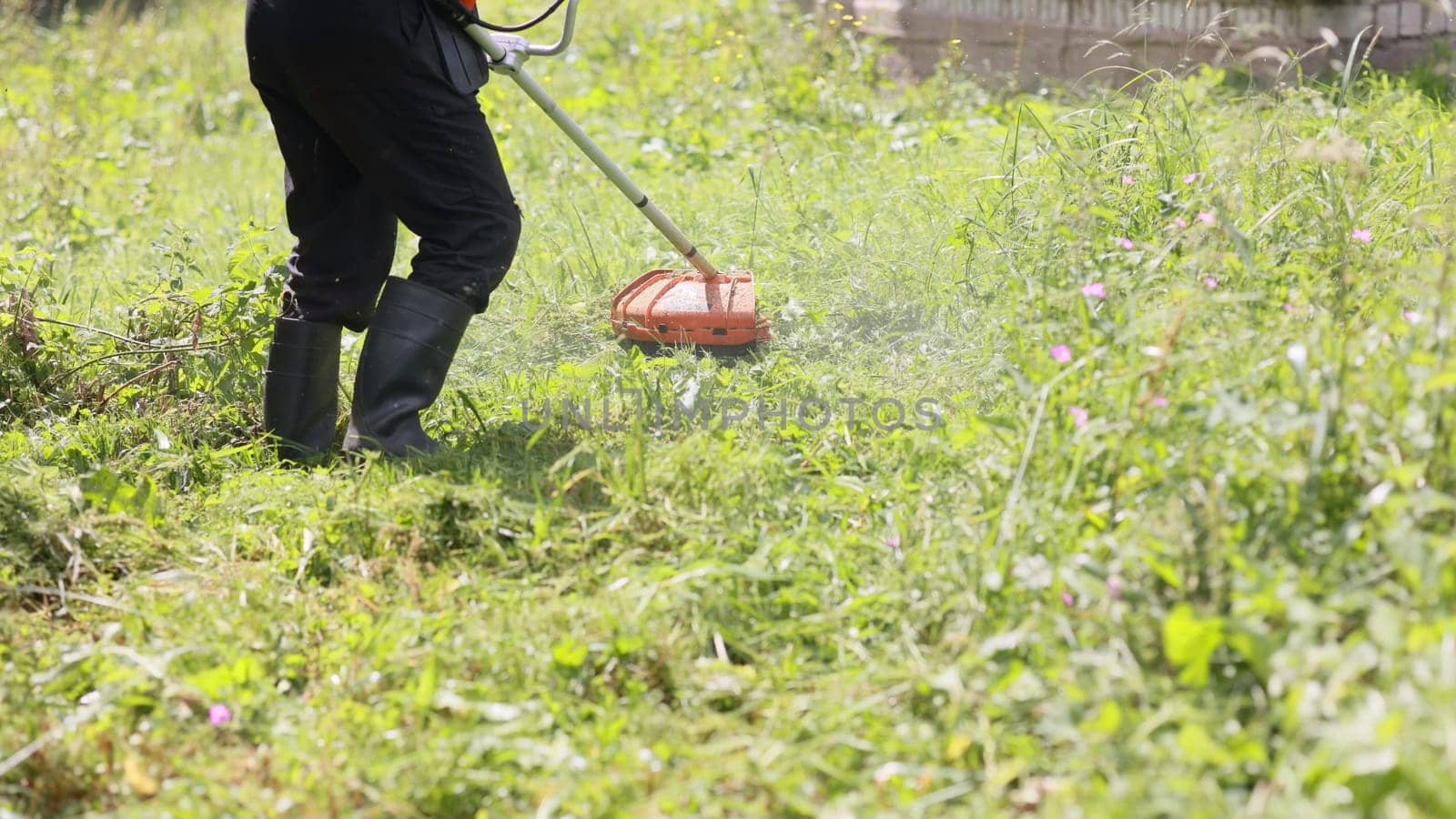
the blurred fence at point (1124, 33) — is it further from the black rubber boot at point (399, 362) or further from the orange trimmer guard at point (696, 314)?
the black rubber boot at point (399, 362)

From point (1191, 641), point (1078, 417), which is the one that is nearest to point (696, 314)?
point (1078, 417)

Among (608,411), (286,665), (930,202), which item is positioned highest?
(930,202)

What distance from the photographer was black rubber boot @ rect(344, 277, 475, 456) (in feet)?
10.6

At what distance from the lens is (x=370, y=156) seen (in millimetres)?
3154

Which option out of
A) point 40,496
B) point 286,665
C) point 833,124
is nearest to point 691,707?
point 286,665

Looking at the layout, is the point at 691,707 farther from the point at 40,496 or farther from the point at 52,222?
the point at 52,222

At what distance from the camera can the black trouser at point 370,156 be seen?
9.93ft

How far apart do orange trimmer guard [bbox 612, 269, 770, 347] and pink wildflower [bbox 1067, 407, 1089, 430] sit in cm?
136

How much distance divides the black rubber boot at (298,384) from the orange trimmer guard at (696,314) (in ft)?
2.60

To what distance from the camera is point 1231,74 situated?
5.80m

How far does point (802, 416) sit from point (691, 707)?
1091mm

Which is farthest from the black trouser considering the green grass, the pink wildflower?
the pink wildflower

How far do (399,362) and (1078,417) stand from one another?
5.27 feet

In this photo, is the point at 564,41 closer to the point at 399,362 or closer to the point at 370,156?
the point at 370,156
